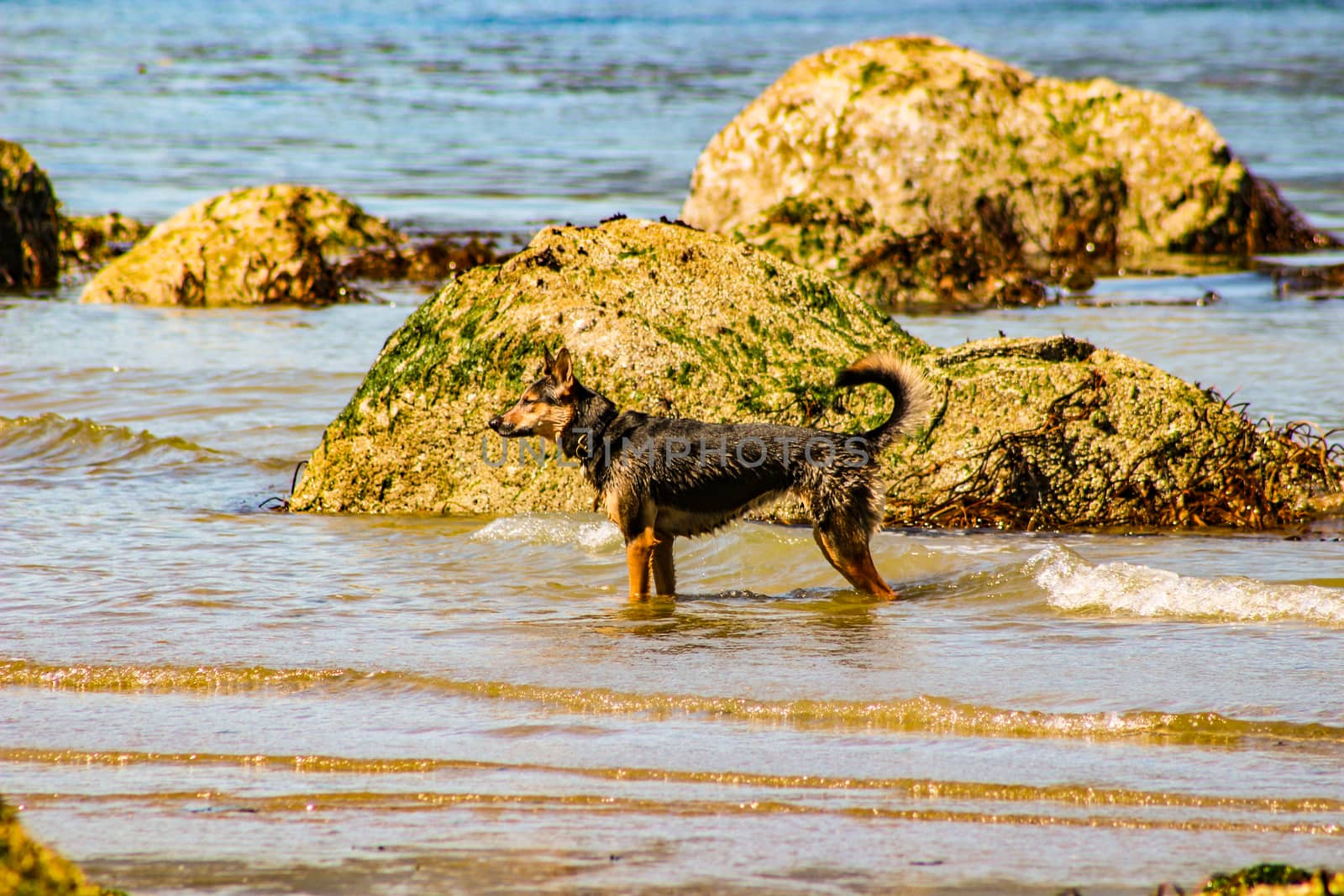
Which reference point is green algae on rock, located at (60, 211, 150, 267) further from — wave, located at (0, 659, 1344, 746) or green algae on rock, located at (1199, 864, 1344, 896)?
green algae on rock, located at (1199, 864, 1344, 896)

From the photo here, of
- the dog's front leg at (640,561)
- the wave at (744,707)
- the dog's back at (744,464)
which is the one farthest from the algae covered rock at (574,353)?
the wave at (744,707)

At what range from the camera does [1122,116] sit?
2036 centimetres

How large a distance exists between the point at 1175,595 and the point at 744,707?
2.61 meters

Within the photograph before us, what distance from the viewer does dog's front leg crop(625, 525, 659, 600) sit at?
302 inches

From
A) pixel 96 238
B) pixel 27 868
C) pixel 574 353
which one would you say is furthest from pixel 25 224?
pixel 27 868

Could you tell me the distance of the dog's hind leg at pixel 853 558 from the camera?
759 centimetres

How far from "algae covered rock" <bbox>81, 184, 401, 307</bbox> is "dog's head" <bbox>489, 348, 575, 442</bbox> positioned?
10240 millimetres

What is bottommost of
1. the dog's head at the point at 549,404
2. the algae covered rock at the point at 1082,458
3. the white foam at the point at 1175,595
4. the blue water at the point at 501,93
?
the white foam at the point at 1175,595

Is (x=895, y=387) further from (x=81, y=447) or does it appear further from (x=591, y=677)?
(x=81, y=447)

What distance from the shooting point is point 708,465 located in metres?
7.72

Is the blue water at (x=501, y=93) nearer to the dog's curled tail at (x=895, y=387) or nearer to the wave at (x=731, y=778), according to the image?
the dog's curled tail at (x=895, y=387)

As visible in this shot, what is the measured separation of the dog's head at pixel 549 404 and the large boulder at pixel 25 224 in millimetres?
13278

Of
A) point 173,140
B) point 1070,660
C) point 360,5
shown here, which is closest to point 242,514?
point 1070,660

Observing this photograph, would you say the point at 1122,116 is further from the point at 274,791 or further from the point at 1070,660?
the point at 274,791
